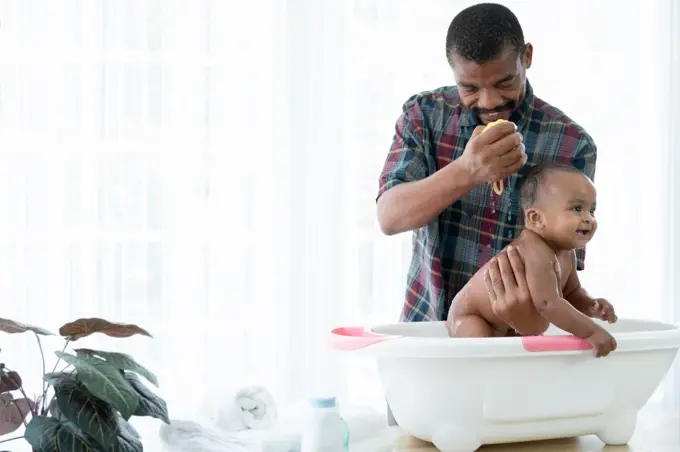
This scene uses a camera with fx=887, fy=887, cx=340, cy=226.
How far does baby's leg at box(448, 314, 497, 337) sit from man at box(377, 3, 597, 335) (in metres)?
0.18

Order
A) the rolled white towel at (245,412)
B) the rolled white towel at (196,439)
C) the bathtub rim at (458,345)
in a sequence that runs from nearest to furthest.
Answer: the bathtub rim at (458,345) → the rolled white towel at (196,439) → the rolled white towel at (245,412)

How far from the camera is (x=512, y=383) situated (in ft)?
3.55

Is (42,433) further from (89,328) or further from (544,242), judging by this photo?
(544,242)

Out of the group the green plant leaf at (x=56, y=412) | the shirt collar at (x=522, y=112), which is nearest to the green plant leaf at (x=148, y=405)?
the green plant leaf at (x=56, y=412)

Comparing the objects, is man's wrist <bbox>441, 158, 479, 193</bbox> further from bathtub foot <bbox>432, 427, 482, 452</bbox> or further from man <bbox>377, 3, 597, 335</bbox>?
bathtub foot <bbox>432, 427, 482, 452</bbox>

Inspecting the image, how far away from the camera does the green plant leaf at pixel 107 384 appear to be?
1.23 metres

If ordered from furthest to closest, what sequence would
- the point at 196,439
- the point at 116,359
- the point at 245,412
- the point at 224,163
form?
the point at 224,163 < the point at 245,412 < the point at 196,439 < the point at 116,359

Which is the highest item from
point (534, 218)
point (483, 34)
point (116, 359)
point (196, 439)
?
point (483, 34)

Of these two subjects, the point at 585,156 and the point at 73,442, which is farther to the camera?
the point at 585,156

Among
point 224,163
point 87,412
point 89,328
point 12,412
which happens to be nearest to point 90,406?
point 87,412

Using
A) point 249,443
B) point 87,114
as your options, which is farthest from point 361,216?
point 249,443

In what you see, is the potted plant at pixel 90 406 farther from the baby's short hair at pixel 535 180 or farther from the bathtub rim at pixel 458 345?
the baby's short hair at pixel 535 180

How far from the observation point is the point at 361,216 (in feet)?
9.85

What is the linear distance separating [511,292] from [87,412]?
0.62m
